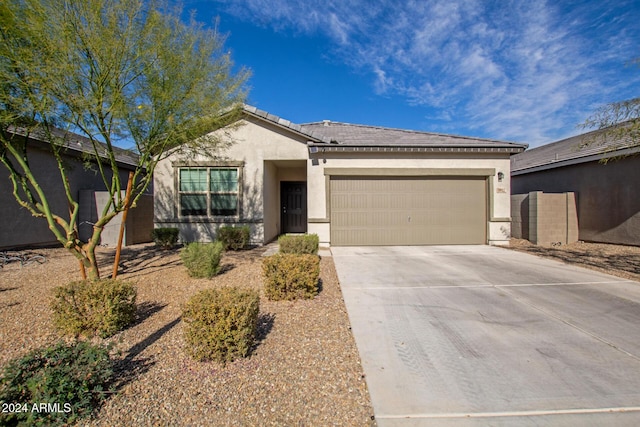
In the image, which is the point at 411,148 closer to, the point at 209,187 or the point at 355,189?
the point at 355,189

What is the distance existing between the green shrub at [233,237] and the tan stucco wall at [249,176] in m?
1.00

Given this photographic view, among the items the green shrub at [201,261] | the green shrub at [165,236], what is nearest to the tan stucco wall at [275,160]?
the green shrub at [165,236]

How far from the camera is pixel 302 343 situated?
3.41 meters

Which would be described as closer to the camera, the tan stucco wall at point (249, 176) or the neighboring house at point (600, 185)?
the neighboring house at point (600, 185)

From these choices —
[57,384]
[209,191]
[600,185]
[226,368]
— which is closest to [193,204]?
[209,191]

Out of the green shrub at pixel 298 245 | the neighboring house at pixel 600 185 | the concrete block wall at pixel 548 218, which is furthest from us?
the concrete block wall at pixel 548 218

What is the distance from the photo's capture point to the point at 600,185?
1061cm

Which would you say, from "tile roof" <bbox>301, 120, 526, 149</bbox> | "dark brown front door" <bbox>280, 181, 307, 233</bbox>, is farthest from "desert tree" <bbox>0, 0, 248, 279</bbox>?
"dark brown front door" <bbox>280, 181, 307, 233</bbox>

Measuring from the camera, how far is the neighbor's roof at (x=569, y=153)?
8.95m

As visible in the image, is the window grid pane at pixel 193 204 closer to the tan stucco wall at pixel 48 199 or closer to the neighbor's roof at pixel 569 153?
the tan stucco wall at pixel 48 199

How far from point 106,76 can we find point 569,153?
52.4 feet

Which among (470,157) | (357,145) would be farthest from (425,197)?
(357,145)

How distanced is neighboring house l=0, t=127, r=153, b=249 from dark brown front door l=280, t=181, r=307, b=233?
212 inches

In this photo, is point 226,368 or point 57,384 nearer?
point 57,384
